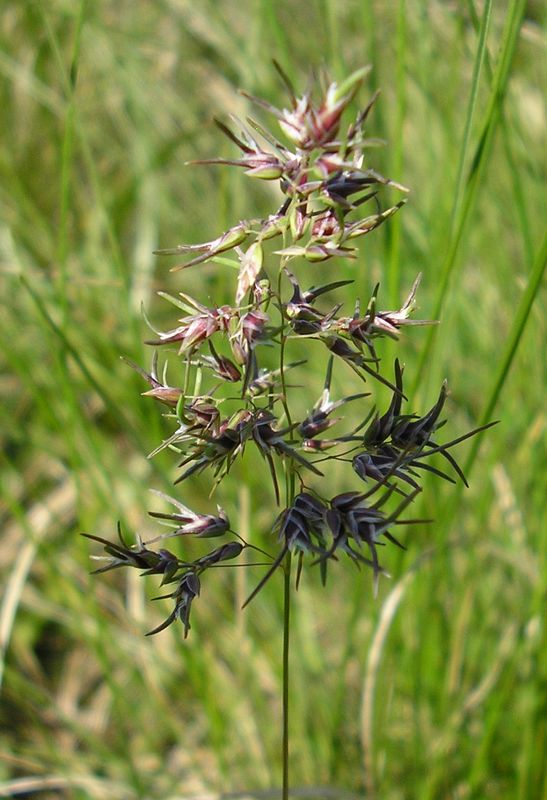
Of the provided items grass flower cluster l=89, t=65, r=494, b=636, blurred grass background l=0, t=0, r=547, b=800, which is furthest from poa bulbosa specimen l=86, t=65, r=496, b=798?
blurred grass background l=0, t=0, r=547, b=800

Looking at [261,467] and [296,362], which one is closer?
[296,362]

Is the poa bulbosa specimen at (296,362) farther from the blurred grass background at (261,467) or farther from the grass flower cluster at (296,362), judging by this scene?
the blurred grass background at (261,467)

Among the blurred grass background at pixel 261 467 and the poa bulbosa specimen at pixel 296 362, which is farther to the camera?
the blurred grass background at pixel 261 467

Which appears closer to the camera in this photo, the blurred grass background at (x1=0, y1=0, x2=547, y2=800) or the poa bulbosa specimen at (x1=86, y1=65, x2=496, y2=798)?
the poa bulbosa specimen at (x1=86, y1=65, x2=496, y2=798)

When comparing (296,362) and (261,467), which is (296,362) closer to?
(296,362)

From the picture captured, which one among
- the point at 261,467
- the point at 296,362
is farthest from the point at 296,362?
the point at 261,467

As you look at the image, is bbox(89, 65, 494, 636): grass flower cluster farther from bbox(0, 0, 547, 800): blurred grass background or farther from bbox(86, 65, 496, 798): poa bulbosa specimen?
bbox(0, 0, 547, 800): blurred grass background

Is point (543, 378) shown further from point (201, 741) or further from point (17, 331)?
point (17, 331)

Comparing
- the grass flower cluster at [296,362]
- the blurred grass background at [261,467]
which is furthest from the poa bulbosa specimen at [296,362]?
the blurred grass background at [261,467]
